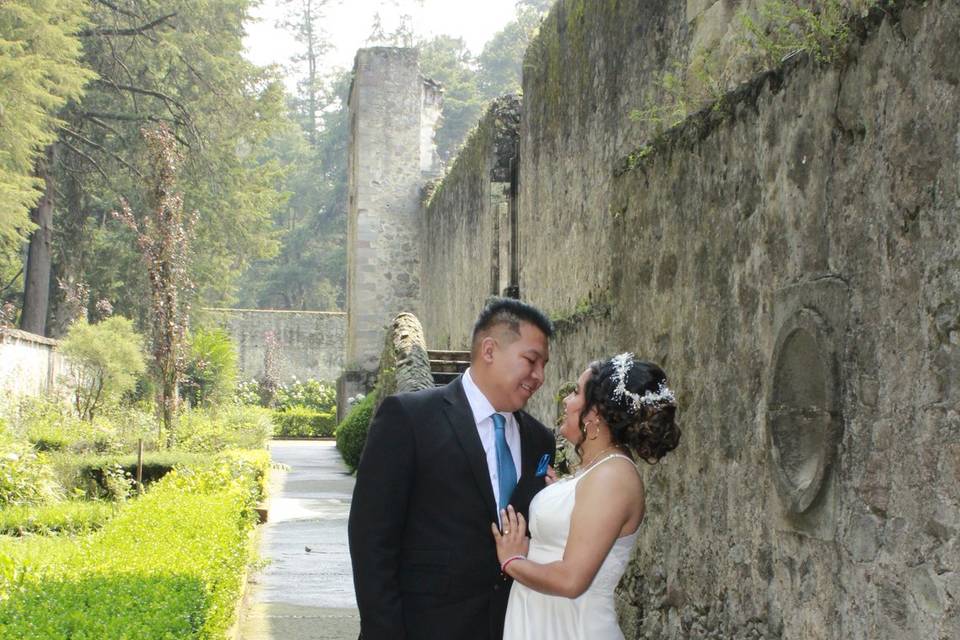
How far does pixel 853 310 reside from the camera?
9.73 ft

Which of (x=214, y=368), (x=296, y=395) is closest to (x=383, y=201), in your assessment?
(x=214, y=368)

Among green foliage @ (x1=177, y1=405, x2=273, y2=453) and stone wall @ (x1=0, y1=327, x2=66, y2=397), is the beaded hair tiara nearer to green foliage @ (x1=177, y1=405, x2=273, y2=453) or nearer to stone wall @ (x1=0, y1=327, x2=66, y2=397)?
green foliage @ (x1=177, y1=405, x2=273, y2=453)

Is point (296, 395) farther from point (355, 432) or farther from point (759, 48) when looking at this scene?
point (759, 48)

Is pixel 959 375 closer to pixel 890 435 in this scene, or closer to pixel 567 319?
pixel 890 435

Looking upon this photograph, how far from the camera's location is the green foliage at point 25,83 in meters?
16.2

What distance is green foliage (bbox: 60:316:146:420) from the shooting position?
691 inches

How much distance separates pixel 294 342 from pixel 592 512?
116 ft

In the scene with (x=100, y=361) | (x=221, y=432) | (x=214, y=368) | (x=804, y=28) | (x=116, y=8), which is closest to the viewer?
(x=804, y=28)

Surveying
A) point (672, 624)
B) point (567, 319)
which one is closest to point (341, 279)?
point (567, 319)

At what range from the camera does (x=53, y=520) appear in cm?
991

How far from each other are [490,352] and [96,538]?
4.46 meters

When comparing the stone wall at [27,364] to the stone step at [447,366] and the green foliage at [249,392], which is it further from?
the green foliage at [249,392]

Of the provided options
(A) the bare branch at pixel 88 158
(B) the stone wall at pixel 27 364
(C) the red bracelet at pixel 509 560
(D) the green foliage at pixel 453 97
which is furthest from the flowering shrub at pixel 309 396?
(C) the red bracelet at pixel 509 560

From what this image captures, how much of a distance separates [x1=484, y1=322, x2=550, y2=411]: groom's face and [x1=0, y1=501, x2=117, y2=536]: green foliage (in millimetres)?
7190
